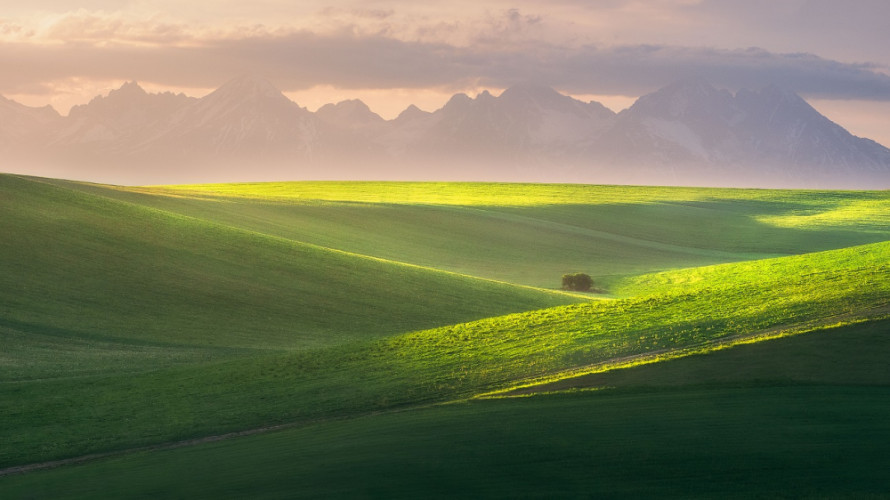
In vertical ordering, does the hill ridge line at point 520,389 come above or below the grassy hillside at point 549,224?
below

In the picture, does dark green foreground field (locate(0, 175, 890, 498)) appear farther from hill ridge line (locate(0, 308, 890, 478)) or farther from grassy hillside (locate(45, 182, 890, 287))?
grassy hillside (locate(45, 182, 890, 287))

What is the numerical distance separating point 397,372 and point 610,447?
35.0ft

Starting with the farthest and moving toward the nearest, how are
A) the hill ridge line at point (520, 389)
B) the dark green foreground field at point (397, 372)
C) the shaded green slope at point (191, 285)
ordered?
the shaded green slope at point (191, 285) → the hill ridge line at point (520, 389) → the dark green foreground field at point (397, 372)

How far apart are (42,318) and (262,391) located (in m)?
14.1

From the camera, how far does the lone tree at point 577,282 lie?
190 feet

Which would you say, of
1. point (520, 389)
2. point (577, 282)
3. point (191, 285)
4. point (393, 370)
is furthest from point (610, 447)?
point (577, 282)

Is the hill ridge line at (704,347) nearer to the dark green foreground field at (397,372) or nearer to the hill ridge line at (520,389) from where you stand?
the hill ridge line at (520,389)

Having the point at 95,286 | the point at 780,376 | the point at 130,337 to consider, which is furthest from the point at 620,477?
the point at 95,286

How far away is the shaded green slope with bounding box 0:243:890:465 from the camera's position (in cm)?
2372

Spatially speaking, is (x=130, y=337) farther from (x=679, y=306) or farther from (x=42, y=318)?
(x=679, y=306)

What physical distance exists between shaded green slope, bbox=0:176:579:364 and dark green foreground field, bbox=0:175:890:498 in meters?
0.16

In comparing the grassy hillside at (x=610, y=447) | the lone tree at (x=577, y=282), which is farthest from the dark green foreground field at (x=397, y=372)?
the lone tree at (x=577, y=282)

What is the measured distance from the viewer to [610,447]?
17484 mm

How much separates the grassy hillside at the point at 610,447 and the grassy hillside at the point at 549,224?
1520 inches
